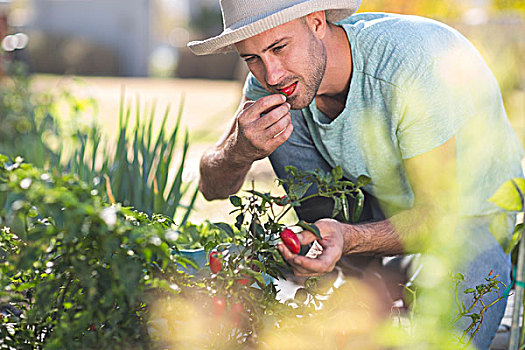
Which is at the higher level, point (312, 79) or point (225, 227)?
point (312, 79)

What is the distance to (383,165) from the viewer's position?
186 cm

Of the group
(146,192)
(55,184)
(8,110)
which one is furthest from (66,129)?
(55,184)

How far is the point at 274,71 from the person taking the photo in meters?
1.62

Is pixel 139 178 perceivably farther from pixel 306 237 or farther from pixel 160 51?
pixel 160 51

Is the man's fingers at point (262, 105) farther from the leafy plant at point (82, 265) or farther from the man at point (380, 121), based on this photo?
the leafy plant at point (82, 265)

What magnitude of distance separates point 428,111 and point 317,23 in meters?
0.38

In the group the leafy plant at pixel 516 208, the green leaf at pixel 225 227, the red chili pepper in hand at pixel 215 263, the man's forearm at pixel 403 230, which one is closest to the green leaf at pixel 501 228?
the man's forearm at pixel 403 230

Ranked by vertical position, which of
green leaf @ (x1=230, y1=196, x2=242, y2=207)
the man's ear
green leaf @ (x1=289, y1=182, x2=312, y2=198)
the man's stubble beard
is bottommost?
green leaf @ (x1=230, y1=196, x2=242, y2=207)

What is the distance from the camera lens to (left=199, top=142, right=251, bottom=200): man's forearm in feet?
6.02

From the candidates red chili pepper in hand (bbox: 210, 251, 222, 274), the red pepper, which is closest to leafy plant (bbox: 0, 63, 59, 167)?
red chili pepper in hand (bbox: 210, 251, 222, 274)

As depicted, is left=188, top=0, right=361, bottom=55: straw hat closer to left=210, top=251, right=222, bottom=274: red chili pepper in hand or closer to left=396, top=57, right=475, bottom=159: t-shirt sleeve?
left=396, top=57, right=475, bottom=159: t-shirt sleeve

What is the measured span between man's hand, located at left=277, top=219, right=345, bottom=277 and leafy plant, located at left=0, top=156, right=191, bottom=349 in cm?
25

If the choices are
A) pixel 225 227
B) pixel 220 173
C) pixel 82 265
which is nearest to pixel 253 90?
pixel 220 173

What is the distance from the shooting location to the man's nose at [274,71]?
5.28 ft
